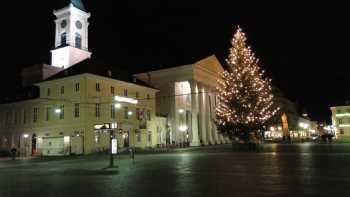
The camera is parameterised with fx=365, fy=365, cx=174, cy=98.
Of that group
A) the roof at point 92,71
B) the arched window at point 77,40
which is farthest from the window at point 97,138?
the arched window at point 77,40

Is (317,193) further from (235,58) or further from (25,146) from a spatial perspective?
(25,146)

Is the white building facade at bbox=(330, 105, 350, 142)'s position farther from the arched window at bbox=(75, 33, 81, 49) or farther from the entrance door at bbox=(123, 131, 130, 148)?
the arched window at bbox=(75, 33, 81, 49)

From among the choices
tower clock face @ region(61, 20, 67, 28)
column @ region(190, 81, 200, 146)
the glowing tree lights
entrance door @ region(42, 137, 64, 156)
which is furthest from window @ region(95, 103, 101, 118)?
tower clock face @ region(61, 20, 67, 28)

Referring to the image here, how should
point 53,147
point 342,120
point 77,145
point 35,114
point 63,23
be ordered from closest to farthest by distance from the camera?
point 77,145, point 53,147, point 35,114, point 63,23, point 342,120

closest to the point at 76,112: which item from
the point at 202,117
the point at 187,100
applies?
the point at 187,100

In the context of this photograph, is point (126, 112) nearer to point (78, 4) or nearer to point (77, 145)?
point (77, 145)

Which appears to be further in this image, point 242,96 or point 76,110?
point 76,110

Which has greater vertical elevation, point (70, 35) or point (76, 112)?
A: point (70, 35)

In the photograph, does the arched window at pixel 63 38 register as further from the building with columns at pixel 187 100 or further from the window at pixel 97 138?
the window at pixel 97 138

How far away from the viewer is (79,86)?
50281mm

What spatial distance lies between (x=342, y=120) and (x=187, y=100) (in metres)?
58.6

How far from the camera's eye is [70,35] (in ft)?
Result: 214

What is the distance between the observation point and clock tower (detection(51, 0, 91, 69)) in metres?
65.3

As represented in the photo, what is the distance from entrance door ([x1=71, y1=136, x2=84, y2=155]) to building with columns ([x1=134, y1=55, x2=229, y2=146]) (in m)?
21.3
